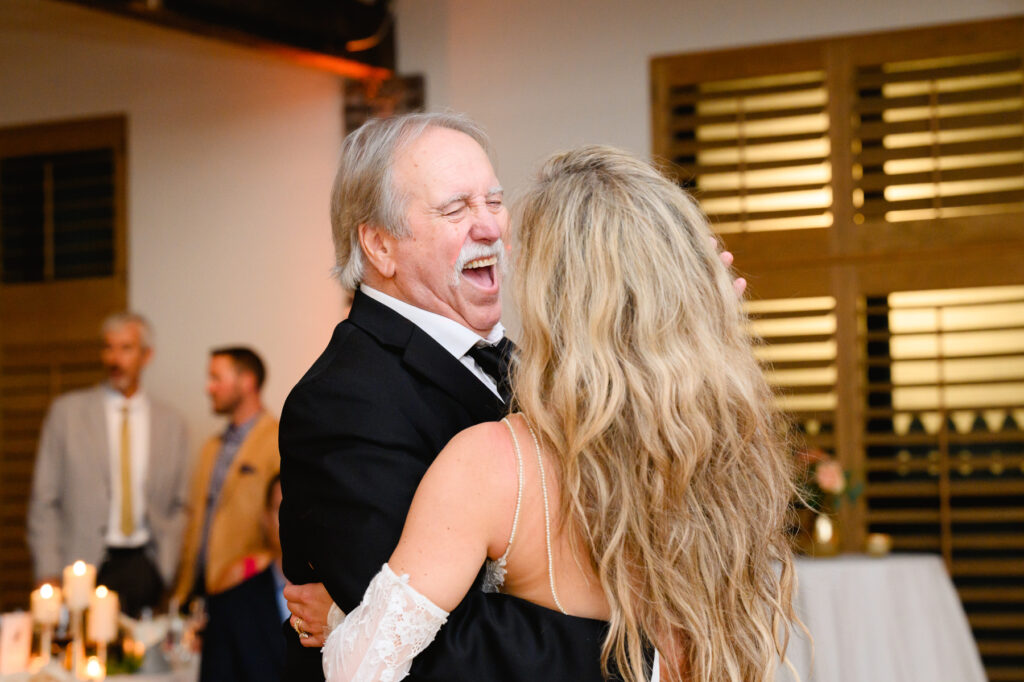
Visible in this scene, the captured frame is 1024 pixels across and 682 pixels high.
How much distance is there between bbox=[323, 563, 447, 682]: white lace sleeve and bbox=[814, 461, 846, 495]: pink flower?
11.7ft

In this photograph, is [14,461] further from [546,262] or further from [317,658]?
[546,262]

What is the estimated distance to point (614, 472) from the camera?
4.77 ft

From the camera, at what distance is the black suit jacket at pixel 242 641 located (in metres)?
3.04

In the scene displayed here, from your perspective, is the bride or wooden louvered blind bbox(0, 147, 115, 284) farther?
wooden louvered blind bbox(0, 147, 115, 284)

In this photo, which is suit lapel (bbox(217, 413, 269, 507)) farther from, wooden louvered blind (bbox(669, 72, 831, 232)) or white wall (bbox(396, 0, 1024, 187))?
wooden louvered blind (bbox(669, 72, 831, 232))

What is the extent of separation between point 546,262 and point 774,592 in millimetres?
537

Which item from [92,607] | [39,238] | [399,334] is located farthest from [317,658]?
[39,238]

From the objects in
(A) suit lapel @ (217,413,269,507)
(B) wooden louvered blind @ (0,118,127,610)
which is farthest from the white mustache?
(B) wooden louvered blind @ (0,118,127,610)

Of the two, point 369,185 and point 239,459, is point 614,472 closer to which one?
point 369,185

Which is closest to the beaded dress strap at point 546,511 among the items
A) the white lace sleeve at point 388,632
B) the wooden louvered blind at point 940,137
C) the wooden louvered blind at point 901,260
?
the white lace sleeve at point 388,632

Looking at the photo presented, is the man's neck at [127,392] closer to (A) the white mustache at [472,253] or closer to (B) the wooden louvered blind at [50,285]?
(B) the wooden louvered blind at [50,285]

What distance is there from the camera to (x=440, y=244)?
1915mm

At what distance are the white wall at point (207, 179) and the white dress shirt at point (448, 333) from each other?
12.7 ft

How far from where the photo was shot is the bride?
1.43 metres
